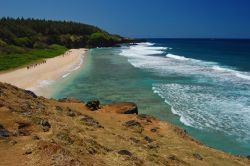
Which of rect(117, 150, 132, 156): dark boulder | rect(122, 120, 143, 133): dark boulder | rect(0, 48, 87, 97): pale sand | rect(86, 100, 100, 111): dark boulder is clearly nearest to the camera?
rect(117, 150, 132, 156): dark boulder

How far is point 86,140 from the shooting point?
13.2 m

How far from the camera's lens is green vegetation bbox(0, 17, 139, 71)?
72894mm

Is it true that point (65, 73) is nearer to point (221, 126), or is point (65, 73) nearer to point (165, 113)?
point (165, 113)

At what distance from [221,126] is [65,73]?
102 feet

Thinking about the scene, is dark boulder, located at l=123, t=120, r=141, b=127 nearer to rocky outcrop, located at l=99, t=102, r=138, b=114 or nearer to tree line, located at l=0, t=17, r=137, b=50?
rocky outcrop, located at l=99, t=102, r=138, b=114

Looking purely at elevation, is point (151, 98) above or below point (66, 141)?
below

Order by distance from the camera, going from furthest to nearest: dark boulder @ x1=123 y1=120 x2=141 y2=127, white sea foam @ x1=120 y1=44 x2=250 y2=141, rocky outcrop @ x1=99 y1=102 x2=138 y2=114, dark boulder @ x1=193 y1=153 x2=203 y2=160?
white sea foam @ x1=120 y1=44 x2=250 y2=141 → rocky outcrop @ x1=99 y1=102 x2=138 y2=114 → dark boulder @ x1=123 y1=120 x2=141 y2=127 → dark boulder @ x1=193 y1=153 x2=203 y2=160

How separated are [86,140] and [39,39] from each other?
92.7 metres

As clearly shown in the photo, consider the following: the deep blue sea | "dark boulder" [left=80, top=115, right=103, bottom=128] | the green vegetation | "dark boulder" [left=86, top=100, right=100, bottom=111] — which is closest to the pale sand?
the deep blue sea

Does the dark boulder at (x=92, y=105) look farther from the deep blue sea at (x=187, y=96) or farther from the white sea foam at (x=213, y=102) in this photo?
the white sea foam at (x=213, y=102)

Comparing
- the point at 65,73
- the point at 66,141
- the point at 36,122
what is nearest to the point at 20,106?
the point at 36,122

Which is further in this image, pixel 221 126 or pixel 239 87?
pixel 239 87

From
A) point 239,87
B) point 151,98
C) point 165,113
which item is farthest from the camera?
point 239,87

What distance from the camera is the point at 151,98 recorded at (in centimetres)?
3309
